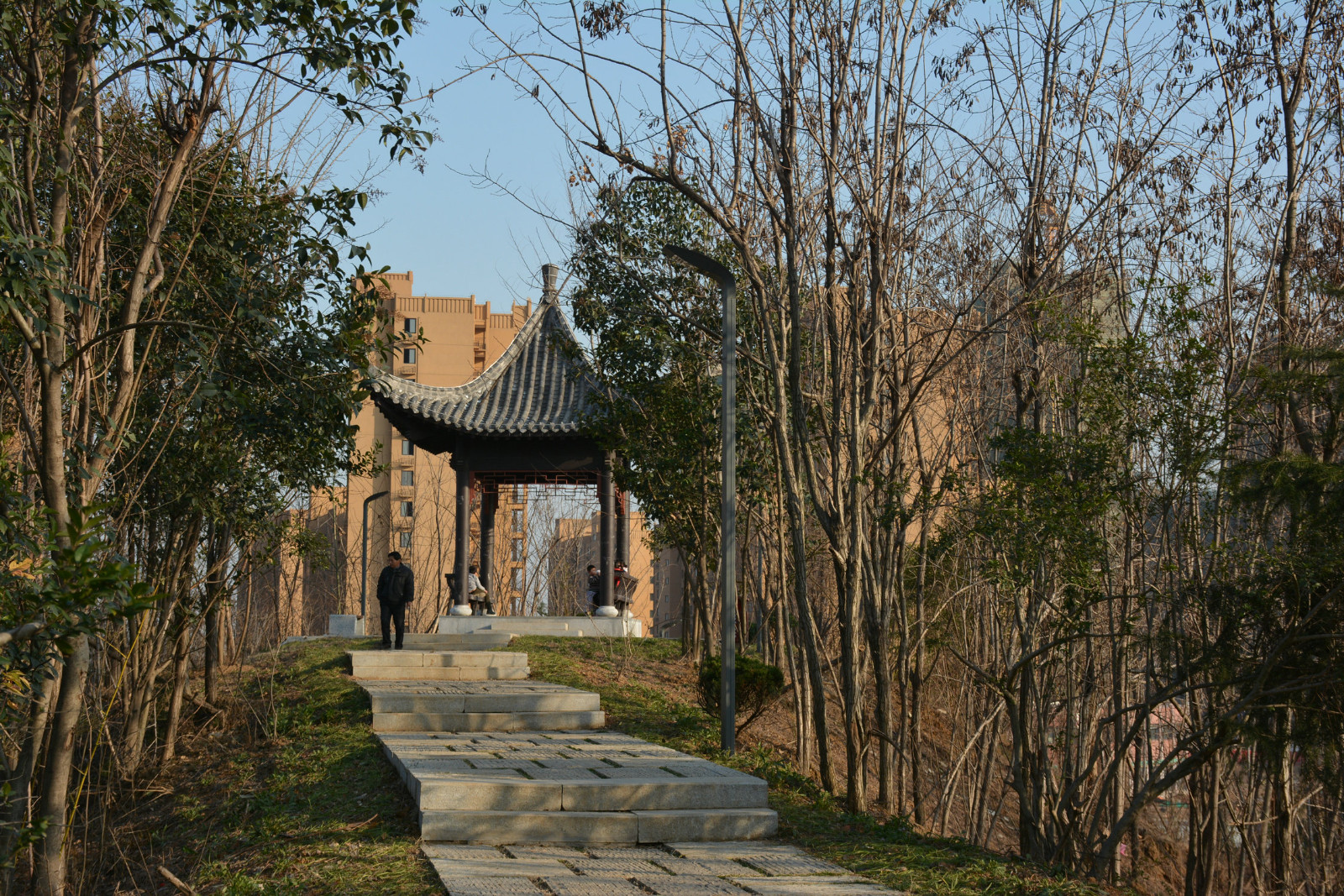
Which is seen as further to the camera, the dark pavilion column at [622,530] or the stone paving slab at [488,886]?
the dark pavilion column at [622,530]

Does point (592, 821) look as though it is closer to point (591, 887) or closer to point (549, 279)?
point (591, 887)

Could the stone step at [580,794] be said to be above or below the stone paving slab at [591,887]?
above

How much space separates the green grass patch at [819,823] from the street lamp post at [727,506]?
0.33 meters

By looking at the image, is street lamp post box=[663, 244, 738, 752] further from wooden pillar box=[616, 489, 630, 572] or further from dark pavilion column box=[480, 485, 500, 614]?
dark pavilion column box=[480, 485, 500, 614]

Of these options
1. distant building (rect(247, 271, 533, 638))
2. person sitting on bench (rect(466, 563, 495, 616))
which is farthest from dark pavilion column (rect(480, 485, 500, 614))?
distant building (rect(247, 271, 533, 638))

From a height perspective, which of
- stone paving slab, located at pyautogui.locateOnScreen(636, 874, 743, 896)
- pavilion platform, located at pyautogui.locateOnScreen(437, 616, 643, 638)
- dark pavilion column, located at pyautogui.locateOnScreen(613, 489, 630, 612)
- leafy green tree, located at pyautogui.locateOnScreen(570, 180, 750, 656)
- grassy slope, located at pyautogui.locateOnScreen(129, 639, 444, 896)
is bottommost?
A: grassy slope, located at pyautogui.locateOnScreen(129, 639, 444, 896)

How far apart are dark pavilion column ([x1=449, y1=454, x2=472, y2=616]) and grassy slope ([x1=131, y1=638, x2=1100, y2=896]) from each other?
2.82 m

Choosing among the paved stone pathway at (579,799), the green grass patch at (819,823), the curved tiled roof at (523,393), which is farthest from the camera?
the curved tiled roof at (523,393)

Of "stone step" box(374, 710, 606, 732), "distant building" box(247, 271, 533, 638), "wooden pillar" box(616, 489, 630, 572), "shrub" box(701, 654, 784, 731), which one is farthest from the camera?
"distant building" box(247, 271, 533, 638)

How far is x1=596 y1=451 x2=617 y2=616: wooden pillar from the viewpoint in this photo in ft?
47.5

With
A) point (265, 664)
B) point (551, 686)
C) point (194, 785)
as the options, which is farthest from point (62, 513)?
point (265, 664)

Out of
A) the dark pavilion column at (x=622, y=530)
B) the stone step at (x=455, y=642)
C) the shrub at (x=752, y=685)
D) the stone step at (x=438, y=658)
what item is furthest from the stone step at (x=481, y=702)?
the dark pavilion column at (x=622, y=530)

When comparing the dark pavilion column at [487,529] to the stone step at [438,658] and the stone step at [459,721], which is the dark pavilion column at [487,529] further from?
the stone step at [459,721]

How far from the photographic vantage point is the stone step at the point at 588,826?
511cm
